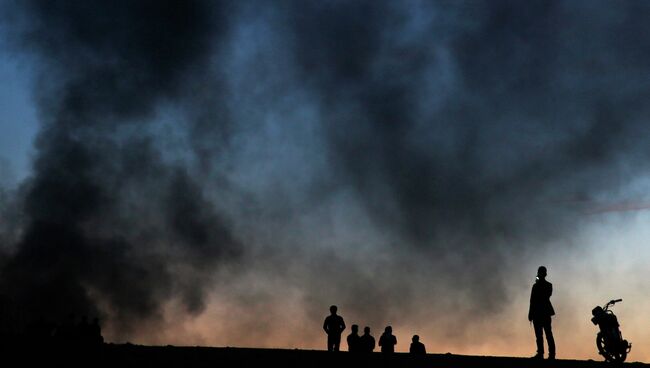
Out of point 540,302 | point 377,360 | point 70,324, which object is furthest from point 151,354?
point 70,324

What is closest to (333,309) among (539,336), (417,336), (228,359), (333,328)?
(333,328)

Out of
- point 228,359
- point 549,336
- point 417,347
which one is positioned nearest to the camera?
point 228,359

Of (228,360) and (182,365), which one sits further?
(228,360)

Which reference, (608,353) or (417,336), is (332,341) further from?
(608,353)

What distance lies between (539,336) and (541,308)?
2.60ft

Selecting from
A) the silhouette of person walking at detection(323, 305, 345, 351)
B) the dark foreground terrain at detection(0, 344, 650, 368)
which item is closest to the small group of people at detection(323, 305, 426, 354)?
the silhouette of person walking at detection(323, 305, 345, 351)

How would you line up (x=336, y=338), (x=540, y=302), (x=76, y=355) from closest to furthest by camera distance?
(x=76, y=355)
(x=540, y=302)
(x=336, y=338)

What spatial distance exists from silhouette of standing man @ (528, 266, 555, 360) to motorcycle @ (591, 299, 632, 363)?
3.25 m

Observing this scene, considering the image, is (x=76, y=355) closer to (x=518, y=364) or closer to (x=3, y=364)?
(x=3, y=364)

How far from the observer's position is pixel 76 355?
1698 centimetres

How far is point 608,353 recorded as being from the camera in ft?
76.5

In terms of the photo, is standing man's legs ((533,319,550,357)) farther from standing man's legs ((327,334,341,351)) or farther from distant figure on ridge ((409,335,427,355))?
standing man's legs ((327,334,341,351))

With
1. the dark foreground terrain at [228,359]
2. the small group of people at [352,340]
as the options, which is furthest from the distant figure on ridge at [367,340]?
the dark foreground terrain at [228,359]

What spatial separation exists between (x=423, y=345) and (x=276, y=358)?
782 centimetres
